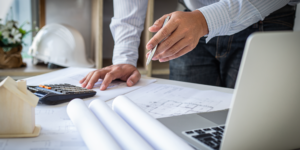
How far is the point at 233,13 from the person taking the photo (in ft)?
2.04

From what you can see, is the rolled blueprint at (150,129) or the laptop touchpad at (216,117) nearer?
the rolled blueprint at (150,129)

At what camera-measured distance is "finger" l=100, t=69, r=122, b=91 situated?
655mm

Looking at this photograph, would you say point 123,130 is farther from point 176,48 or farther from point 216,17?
point 216,17

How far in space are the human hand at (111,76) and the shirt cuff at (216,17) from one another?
10.8 inches

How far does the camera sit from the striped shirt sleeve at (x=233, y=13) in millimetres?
581

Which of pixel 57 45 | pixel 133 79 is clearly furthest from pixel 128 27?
pixel 57 45

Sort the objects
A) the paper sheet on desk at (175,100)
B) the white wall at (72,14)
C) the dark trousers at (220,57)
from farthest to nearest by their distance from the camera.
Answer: the white wall at (72,14)
the dark trousers at (220,57)
the paper sheet on desk at (175,100)

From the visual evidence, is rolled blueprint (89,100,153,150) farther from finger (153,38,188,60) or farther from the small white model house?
finger (153,38,188,60)

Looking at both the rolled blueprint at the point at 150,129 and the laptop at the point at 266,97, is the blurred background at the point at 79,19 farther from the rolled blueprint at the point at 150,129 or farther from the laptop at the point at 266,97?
the laptop at the point at 266,97

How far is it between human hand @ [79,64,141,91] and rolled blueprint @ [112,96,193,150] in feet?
1.00

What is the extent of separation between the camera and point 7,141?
314mm

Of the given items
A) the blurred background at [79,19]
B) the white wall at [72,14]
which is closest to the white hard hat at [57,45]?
the blurred background at [79,19]

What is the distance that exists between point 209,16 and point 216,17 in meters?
0.02

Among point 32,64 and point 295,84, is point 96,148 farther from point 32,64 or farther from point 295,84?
point 32,64
